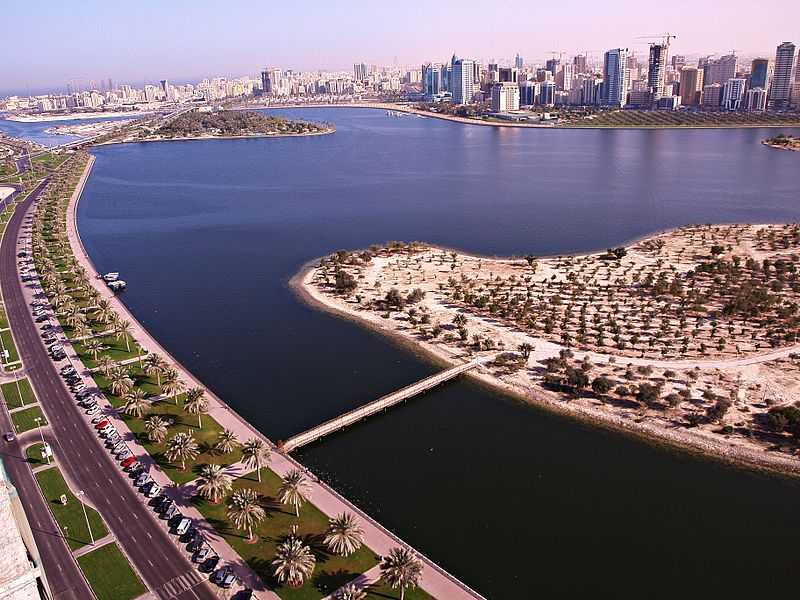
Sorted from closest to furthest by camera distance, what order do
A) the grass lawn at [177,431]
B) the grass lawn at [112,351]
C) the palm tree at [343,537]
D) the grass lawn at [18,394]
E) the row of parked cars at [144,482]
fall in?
the row of parked cars at [144,482], the palm tree at [343,537], the grass lawn at [177,431], the grass lawn at [18,394], the grass lawn at [112,351]

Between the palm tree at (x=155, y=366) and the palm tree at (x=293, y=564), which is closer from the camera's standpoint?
the palm tree at (x=293, y=564)

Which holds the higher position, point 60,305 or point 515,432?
point 60,305

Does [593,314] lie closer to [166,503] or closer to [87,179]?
[166,503]

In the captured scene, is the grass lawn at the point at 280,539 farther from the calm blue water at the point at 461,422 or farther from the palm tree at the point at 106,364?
the palm tree at the point at 106,364

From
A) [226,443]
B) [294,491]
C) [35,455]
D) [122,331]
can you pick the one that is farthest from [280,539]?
[122,331]

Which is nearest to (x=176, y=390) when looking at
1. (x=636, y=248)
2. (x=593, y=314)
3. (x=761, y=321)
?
(x=593, y=314)

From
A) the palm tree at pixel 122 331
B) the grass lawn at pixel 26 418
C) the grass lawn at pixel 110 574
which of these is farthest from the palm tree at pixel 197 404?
the palm tree at pixel 122 331

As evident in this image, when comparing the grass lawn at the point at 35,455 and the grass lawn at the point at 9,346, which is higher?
the grass lawn at the point at 9,346

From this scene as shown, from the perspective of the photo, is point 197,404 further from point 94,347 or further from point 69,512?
point 94,347
